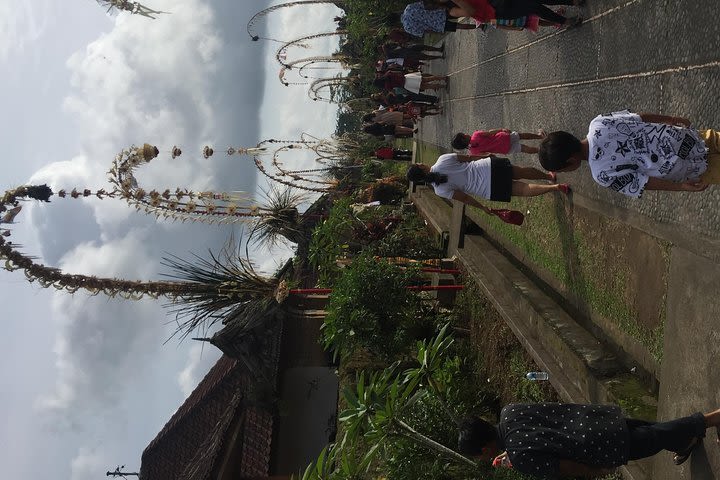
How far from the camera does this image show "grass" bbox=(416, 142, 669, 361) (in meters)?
4.62

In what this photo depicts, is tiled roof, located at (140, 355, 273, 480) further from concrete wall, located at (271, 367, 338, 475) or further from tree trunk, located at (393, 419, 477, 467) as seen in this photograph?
tree trunk, located at (393, 419, 477, 467)

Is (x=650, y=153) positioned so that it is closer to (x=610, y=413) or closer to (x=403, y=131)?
(x=610, y=413)

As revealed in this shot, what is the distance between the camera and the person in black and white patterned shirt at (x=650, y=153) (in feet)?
12.0

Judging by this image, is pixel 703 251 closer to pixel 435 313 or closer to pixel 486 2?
pixel 486 2

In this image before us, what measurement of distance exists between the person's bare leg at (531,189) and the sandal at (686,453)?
3039 millimetres

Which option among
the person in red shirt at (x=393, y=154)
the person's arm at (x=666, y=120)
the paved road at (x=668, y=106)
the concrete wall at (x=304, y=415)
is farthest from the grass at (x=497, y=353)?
the person in red shirt at (x=393, y=154)

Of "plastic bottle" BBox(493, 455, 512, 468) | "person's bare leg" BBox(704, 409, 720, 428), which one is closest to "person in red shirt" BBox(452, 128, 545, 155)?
"plastic bottle" BBox(493, 455, 512, 468)

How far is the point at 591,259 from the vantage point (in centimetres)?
544

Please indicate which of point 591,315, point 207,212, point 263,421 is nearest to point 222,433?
point 263,421

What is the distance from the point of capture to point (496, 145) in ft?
21.9

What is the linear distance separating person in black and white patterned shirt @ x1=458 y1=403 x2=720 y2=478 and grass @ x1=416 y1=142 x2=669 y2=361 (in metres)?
0.82

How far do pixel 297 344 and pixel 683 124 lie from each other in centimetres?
938

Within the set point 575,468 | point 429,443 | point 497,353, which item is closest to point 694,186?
point 575,468

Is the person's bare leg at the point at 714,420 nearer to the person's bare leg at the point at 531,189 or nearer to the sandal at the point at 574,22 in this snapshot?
the person's bare leg at the point at 531,189
